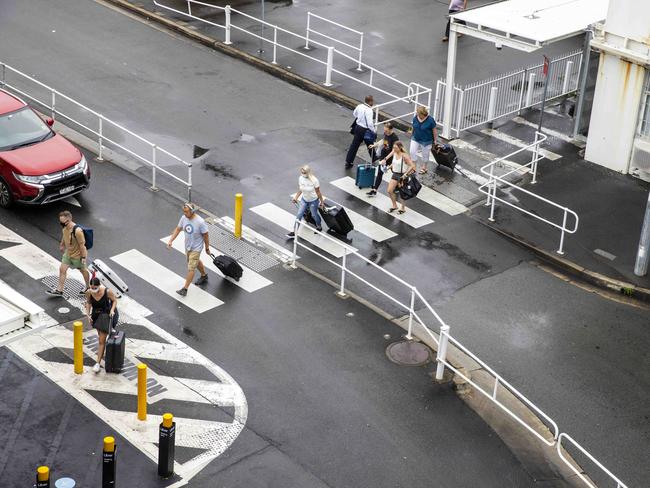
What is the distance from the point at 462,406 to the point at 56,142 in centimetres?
1023

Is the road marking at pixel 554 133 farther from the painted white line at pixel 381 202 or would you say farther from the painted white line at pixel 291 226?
the painted white line at pixel 291 226

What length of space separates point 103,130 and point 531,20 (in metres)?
9.92

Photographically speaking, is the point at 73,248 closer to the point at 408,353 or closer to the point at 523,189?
the point at 408,353

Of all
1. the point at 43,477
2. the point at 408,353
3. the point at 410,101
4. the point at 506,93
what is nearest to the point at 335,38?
the point at 410,101

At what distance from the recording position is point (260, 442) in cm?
1545

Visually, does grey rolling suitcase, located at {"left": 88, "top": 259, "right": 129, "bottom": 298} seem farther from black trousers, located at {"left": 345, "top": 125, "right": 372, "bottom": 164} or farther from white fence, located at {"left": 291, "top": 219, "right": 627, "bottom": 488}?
black trousers, located at {"left": 345, "top": 125, "right": 372, "bottom": 164}

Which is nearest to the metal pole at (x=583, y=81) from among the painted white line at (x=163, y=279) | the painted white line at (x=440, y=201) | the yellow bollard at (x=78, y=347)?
the painted white line at (x=440, y=201)

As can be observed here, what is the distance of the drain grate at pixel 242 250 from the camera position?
2012 cm

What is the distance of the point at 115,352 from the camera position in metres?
16.5

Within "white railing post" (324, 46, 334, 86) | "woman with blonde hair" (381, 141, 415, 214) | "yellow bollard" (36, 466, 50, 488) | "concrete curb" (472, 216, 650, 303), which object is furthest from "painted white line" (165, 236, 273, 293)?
"white railing post" (324, 46, 334, 86)

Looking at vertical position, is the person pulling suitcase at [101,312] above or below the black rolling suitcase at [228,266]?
above

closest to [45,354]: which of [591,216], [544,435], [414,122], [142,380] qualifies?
[142,380]

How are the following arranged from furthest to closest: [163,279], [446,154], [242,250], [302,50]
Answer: [302,50], [446,154], [242,250], [163,279]

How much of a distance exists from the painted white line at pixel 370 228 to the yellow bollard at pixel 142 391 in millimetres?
7099
